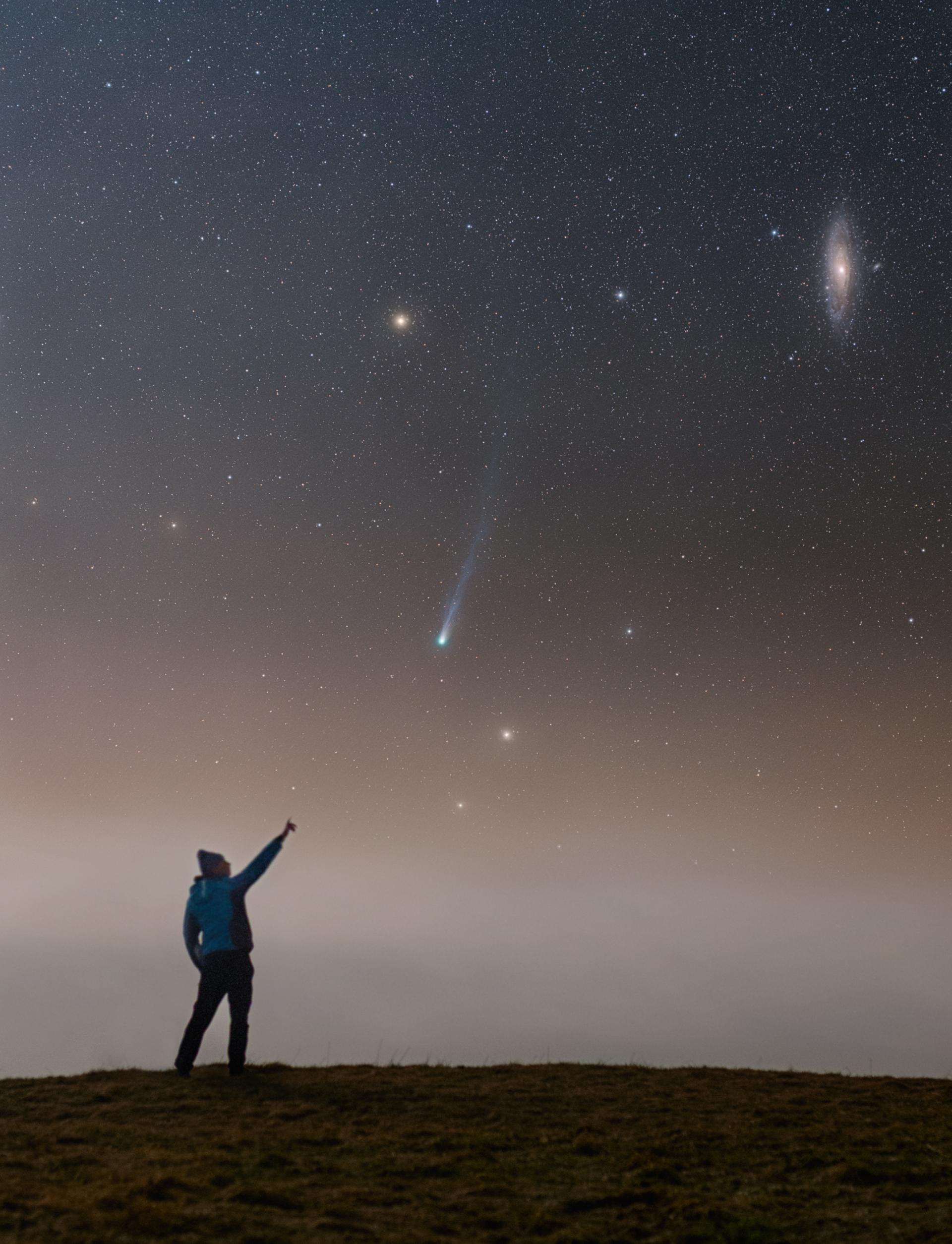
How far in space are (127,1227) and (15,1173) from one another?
1.83m

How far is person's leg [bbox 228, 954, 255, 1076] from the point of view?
11.1 meters

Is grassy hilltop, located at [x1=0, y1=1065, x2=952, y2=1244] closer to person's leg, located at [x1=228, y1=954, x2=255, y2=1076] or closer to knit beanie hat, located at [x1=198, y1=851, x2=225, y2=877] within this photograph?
person's leg, located at [x1=228, y1=954, x2=255, y2=1076]

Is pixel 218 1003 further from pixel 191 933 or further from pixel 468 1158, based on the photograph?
pixel 468 1158

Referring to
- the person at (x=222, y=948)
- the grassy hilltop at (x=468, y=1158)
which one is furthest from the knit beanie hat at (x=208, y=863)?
the grassy hilltop at (x=468, y=1158)

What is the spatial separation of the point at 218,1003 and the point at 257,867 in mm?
1571

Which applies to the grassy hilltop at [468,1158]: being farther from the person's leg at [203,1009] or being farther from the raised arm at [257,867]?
the raised arm at [257,867]

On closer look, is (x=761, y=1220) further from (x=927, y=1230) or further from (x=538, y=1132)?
(x=538, y=1132)

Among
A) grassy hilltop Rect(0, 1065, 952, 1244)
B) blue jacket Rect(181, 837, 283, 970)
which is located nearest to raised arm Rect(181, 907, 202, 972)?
blue jacket Rect(181, 837, 283, 970)

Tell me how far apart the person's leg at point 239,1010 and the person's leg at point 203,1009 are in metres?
0.12

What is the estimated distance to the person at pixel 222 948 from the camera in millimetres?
11148

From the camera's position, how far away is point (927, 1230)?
244 inches

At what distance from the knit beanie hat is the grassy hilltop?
2.28m

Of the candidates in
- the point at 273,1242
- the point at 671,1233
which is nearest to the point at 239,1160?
the point at 273,1242

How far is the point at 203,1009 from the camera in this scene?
440 inches
